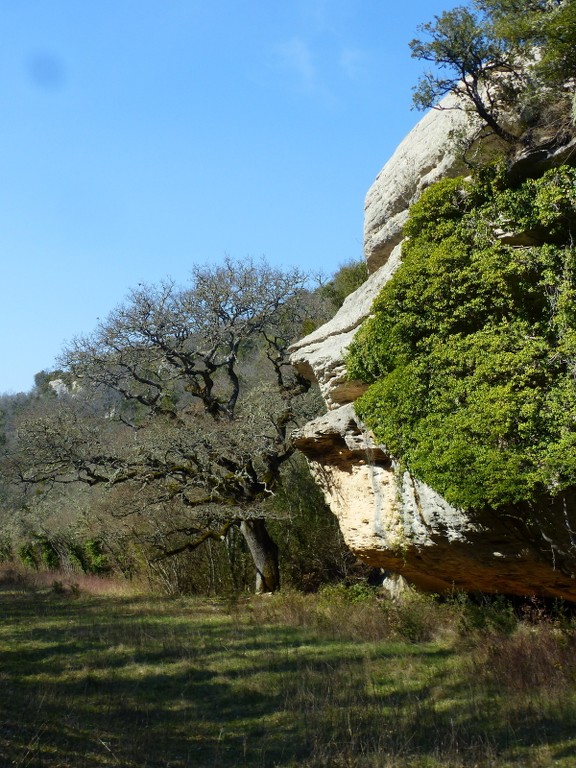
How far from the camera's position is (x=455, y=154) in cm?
1148

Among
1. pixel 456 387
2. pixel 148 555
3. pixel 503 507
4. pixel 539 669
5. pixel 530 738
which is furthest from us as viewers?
pixel 148 555

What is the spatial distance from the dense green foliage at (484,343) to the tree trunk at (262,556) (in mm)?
8314

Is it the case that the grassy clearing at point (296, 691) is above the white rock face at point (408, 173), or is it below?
below

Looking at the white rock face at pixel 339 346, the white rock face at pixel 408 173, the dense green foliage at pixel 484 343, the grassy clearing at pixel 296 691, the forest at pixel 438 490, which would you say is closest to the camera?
the grassy clearing at pixel 296 691

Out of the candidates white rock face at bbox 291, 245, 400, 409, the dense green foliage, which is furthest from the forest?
white rock face at bbox 291, 245, 400, 409

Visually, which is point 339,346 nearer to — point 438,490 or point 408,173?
point 408,173

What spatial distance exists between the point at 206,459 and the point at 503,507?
31.1 feet

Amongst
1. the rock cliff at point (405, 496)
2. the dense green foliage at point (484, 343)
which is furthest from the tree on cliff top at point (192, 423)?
the dense green foliage at point (484, 343)

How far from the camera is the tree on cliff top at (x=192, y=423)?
17.9 meters

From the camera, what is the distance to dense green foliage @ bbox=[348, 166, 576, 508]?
9.34 m

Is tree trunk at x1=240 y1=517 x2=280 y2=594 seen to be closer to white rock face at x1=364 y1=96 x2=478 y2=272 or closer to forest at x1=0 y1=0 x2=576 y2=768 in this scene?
forest at x1=0 y1=0 x2=576 y2=768

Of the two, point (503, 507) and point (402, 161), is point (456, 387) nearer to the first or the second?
point (503, 507)

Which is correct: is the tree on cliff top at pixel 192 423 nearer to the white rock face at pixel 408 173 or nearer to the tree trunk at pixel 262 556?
the tree trunk at pixel 262 556

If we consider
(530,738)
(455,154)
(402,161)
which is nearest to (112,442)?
(402,161)
